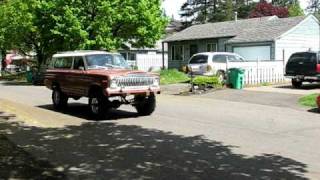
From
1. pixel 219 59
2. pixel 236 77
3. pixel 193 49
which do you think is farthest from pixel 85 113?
pixel 193 49

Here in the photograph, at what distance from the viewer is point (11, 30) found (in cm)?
4525

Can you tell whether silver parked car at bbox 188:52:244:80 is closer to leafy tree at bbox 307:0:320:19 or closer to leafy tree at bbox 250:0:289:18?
leafy tree at bbox 250:0:289:18

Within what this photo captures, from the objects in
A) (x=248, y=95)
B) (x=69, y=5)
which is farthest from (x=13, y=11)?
(x=248, y=95)

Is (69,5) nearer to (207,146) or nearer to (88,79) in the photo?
(88,79)

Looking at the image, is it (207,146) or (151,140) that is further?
(151,140)

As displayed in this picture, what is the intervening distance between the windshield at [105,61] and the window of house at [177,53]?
107 feet

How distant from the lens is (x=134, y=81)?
1584 cm

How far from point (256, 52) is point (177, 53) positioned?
1211 cm

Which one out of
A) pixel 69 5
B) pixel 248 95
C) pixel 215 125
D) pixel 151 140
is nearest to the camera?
pixel 151 140

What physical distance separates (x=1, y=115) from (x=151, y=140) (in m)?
7.08

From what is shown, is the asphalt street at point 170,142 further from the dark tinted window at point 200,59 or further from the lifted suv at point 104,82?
the dark tinted window at point 200,59

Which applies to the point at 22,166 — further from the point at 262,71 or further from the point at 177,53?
the point at 177,53

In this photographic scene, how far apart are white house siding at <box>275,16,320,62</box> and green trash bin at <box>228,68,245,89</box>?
12.1m

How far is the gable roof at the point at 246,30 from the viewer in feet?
131
